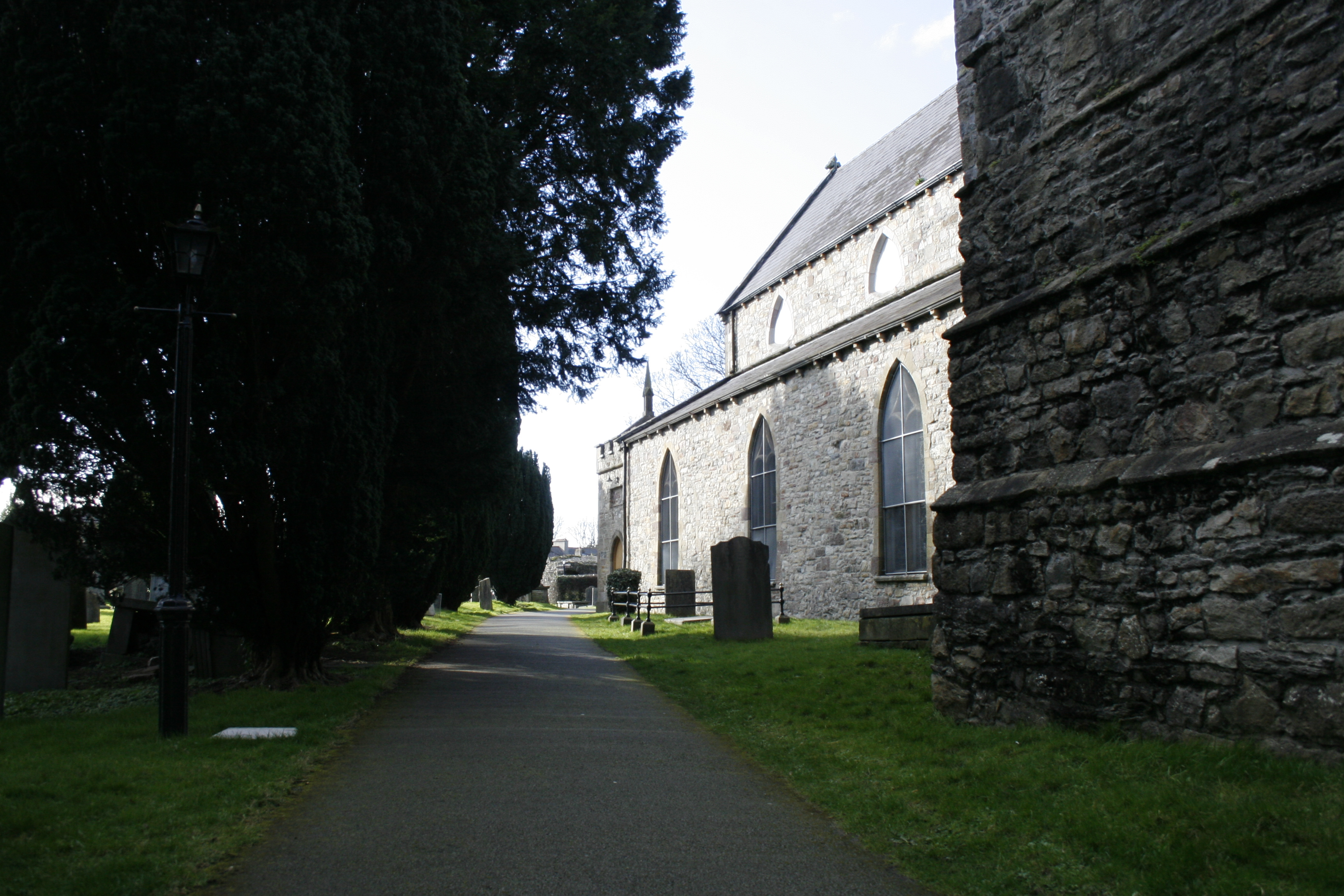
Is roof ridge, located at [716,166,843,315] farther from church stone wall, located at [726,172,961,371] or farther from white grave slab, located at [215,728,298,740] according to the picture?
white grave slab, located at [215,728,298,740]

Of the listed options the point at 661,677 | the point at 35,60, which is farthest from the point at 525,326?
the point at 35,60

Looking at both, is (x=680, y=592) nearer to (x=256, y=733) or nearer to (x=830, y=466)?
(x=830, y=466)

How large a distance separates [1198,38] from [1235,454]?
7.92 feet

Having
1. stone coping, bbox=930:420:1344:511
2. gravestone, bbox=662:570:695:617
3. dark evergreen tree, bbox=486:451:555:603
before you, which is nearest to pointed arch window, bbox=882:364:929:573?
gravestone, bbox=662:570:695:617

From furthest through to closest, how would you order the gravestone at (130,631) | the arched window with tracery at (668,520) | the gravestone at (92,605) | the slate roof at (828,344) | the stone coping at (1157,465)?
the arched window with tracery at (668,520), the gravestone at (92,605), the slate roof at (828,344), the gravestone at (130,631), the stone coping at (1157,465)

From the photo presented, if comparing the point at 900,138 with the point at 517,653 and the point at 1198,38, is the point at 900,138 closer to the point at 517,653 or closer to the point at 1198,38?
the point at 517,653

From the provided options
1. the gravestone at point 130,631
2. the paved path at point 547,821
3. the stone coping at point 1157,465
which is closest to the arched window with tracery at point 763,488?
the gravestone at point 130,631

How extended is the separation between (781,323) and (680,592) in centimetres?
889

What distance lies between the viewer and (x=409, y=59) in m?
8.34

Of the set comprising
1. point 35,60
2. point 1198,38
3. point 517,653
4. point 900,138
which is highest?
point 900,138

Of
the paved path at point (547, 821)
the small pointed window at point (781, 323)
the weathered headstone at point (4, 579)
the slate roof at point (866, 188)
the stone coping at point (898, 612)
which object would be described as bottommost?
the paved path at point (547, 821)

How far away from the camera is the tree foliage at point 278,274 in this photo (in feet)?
22.7

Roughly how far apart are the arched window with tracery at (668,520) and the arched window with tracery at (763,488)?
4733mm

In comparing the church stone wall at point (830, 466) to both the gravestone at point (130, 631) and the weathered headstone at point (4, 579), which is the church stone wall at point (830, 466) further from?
the weathered headstone at point (4, 579)
